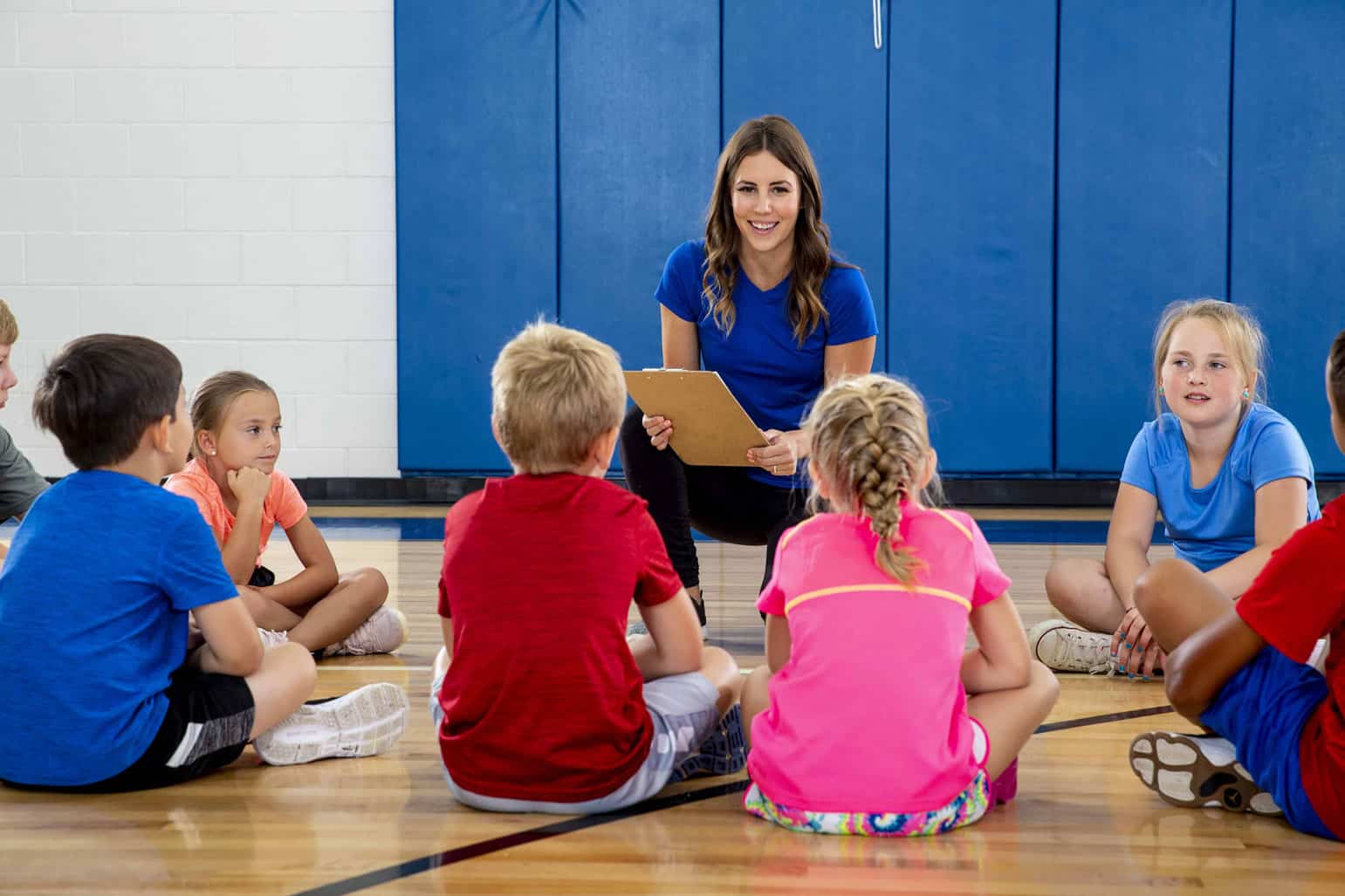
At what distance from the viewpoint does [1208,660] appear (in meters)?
1.53

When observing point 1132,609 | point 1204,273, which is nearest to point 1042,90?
point 1204,273

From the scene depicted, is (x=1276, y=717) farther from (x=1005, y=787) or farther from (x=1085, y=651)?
(x=1085, y=651)

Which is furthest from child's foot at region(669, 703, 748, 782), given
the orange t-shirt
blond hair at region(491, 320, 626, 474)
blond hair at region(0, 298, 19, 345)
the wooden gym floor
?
blond hair at region(0, 298, 19, 345)

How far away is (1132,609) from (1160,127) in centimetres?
319

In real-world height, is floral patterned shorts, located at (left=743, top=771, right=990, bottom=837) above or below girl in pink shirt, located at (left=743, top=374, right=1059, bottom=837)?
below

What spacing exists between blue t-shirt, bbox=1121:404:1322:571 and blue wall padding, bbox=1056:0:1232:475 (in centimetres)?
260

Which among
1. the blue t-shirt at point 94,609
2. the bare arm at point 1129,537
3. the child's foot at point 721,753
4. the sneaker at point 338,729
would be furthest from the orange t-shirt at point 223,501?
the bare arm at point 1129,537

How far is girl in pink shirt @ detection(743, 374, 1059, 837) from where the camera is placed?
1479 mm

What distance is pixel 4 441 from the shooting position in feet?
9.25

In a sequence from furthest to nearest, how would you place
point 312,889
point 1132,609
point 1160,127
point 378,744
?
point 1160,127
point 1132,609
point 378,744
point 312,889

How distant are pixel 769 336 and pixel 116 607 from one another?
1398 millimetres

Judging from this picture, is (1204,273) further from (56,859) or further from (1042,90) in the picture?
(56,859)

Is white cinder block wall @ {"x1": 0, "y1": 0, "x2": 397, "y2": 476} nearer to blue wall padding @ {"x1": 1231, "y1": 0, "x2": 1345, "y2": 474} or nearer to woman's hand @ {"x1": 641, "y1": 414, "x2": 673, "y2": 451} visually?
woman's hand @ {"x1": 641, "y1": 414, "x2": 673, "y2": 451}

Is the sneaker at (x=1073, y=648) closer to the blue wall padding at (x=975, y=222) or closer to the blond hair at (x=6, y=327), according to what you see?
the blond hair at (x=6, y=327)
